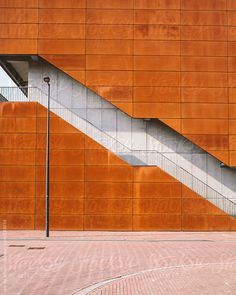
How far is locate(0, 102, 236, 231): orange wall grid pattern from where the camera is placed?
2858 centimetres

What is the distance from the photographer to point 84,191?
28766 mm

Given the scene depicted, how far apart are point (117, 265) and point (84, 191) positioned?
13.7 metres

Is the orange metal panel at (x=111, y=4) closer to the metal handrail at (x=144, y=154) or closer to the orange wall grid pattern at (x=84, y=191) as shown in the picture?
the metal handrail at (x=144, y=154)

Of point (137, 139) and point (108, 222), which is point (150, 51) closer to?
point (137, 139)

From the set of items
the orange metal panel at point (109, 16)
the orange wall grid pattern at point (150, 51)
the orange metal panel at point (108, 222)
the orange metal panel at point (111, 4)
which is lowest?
the orange metal panel at point (108, 222)

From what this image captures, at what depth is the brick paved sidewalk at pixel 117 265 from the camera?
37.9 feet

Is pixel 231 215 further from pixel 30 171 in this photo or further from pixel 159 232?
pixel 30 171

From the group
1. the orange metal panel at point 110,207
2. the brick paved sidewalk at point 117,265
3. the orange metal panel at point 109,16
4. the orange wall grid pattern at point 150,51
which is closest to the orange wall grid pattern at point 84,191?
the orange metal panel at point 110,207

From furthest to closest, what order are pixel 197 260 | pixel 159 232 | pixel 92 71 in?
pixel 92 71 < pixel 159 232 < pixel 197 260

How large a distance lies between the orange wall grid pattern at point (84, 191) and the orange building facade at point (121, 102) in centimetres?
6

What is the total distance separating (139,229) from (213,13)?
14851mm

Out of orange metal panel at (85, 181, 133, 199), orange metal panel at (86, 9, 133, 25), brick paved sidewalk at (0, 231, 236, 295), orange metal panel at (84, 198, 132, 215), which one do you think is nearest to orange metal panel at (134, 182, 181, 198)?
orange metal panel at (85, 181, 133, 199)

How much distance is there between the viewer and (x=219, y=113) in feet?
97.7

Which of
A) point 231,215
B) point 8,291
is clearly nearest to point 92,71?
point 231,215
